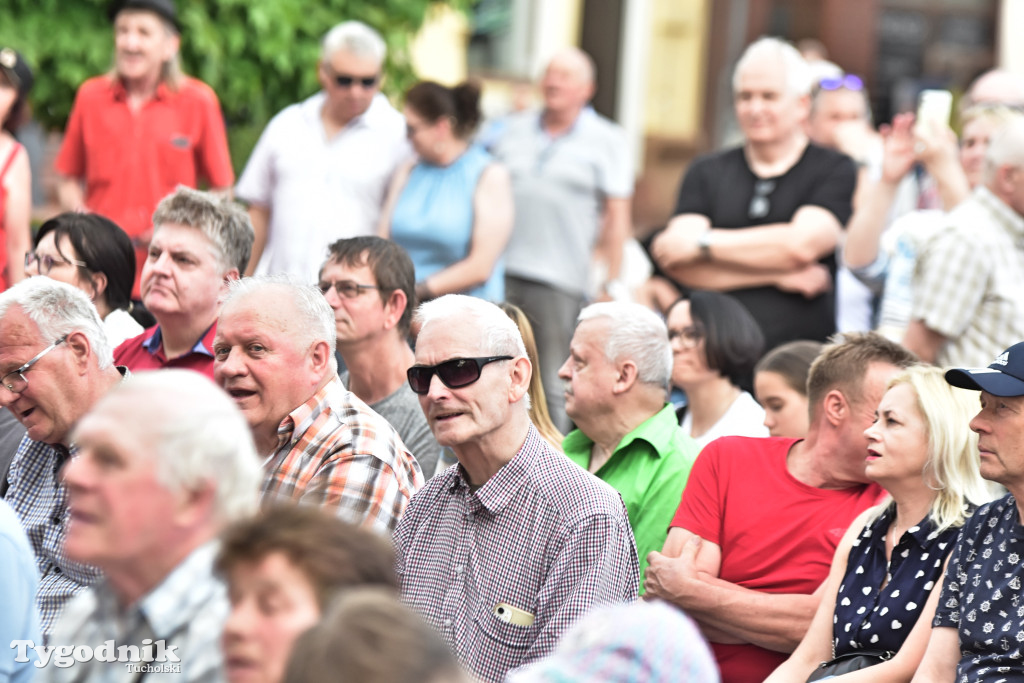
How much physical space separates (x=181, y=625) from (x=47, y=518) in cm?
193

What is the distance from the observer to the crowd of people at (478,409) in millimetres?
2602

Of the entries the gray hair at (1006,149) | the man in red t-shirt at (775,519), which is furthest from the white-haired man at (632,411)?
the gray hair at (1006,149)

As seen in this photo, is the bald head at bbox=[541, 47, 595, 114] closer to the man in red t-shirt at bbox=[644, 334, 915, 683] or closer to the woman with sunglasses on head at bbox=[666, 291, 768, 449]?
the woman with sunglasses on head at bbox=[666, 291, 768, 449]

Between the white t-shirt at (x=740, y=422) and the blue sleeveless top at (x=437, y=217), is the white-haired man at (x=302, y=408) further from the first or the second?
the blue sleeveless top at (x=437, y=217)

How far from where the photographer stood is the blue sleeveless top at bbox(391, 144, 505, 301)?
276 inches

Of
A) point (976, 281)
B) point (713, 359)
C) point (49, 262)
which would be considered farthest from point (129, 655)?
Result: point (976, 281)

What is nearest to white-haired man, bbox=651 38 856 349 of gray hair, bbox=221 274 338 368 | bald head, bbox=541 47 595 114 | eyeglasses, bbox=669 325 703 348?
eyeglasses, bbox=669 325 703 348

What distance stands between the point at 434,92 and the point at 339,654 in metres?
5.18

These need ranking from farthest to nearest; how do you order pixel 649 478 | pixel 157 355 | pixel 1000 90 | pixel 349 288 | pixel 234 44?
pixel 234 44 → pixel 1000 90 → pixel 157 355 → pixel 349 288 → pixel 649 478

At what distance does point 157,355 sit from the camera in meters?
5.48

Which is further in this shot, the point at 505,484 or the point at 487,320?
the point at 487,320

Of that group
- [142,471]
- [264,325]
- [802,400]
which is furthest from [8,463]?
[802,400]

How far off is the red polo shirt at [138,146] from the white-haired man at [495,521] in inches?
131

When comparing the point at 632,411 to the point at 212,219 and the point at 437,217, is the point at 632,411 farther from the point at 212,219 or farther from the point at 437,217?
the point at 437,217
